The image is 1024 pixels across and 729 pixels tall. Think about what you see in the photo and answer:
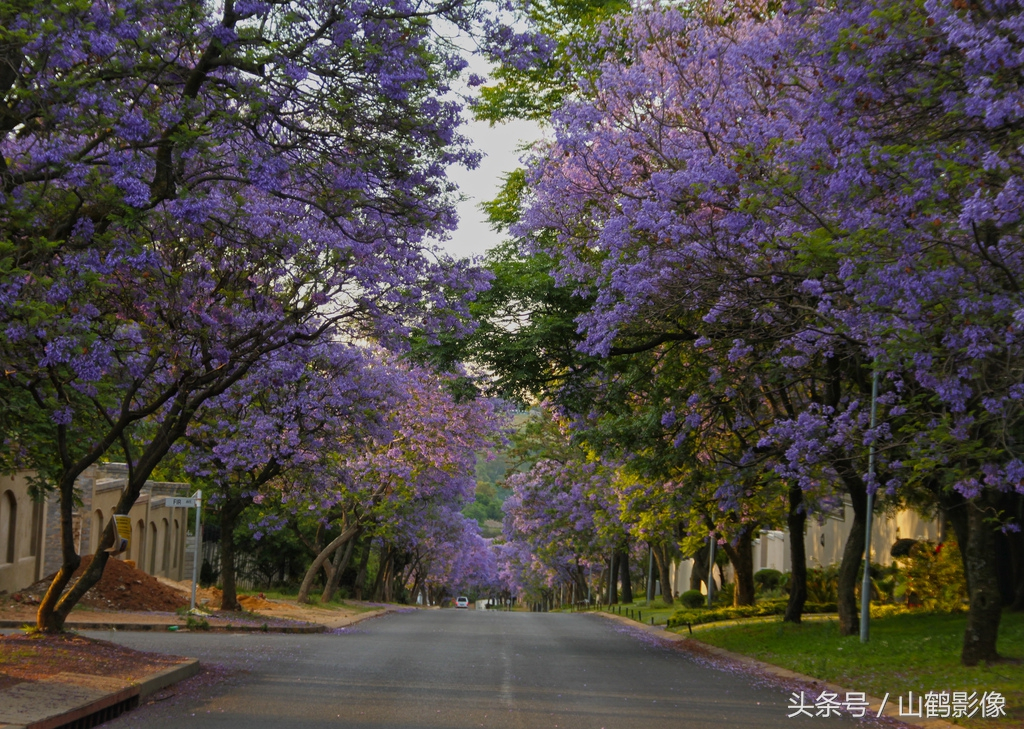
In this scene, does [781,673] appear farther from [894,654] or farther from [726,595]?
→ [726,595]

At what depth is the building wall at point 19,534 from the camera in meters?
28.9

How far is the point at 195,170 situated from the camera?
12.1m

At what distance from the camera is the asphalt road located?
1080cm

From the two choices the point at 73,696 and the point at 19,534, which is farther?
the point at 19,534

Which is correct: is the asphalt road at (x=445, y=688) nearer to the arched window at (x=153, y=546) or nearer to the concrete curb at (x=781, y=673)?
the concrete curb at (x=781, y=673)

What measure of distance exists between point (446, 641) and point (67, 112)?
52.2 ft

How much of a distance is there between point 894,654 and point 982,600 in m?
2.88

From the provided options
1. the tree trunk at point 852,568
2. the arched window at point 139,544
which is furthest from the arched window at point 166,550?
the tree trunk at point 852,568

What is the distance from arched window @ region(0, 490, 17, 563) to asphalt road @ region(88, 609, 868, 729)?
8.80 m

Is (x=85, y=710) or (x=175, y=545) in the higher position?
(x=175, y=545)

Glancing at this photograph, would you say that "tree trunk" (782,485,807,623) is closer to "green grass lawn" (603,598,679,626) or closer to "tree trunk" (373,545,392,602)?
"green grass lawn" (603,598,679,626)

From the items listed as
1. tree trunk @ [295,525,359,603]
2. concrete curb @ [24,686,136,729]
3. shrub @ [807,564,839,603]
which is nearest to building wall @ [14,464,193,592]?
tree trunk @ [295,525,359,603]

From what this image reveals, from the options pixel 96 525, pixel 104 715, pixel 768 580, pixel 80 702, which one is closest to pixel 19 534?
pixel 96 525

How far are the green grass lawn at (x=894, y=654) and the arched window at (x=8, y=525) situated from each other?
17747 mm
